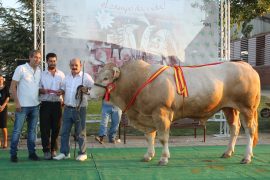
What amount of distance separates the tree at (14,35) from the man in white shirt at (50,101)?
61.7ft

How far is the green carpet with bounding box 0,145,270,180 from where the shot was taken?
A: 19.5 ft

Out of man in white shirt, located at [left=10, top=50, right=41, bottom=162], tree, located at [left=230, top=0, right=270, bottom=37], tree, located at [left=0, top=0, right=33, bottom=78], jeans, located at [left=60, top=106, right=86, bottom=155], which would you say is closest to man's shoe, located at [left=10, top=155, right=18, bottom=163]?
man in white shirt, located at [left=10, top=50, right=41, bottom=162]

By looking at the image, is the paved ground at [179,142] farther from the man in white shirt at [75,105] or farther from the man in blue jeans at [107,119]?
the man in white shirt at [75,105]

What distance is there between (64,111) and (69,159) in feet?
2.78

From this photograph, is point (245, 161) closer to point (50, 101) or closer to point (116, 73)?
point (116, 73)

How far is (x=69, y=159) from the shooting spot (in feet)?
23.6

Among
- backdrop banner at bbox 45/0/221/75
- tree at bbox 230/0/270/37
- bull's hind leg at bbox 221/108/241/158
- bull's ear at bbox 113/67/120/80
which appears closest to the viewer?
bull's ear at bbox 113/67/120/80

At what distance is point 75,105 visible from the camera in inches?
275

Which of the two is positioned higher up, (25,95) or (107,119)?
(25,95)

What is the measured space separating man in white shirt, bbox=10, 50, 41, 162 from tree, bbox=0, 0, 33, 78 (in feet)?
61.7

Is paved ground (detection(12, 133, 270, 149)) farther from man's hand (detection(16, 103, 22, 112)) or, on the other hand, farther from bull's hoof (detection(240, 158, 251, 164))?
bull's hoof (detection(240, 158, 251, 164))

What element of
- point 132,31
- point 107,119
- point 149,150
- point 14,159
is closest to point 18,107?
point 14,159

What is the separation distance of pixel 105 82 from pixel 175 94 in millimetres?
1163

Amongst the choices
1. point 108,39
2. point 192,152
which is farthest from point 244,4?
point 192,152
